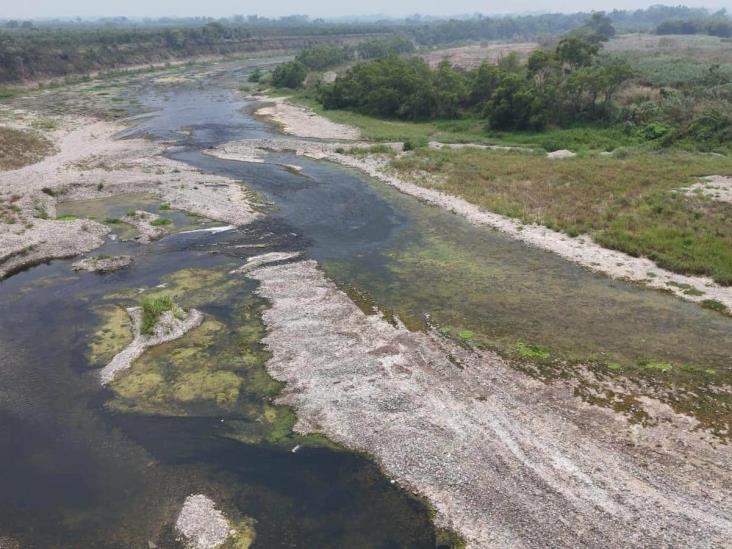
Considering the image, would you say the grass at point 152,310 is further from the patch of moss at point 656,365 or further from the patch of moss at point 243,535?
the patch of moss at point 656,365

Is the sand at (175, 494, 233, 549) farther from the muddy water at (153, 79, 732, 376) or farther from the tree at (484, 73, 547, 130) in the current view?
the tree at (484, 73, 547, 130)

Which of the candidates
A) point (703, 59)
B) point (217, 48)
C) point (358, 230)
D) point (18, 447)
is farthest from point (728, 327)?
point (217, 48)

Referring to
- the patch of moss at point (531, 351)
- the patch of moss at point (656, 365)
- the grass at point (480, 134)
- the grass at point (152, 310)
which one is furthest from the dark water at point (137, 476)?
the grass at point (480, 134)

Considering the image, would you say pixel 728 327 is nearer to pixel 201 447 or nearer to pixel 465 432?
pixel 465 432

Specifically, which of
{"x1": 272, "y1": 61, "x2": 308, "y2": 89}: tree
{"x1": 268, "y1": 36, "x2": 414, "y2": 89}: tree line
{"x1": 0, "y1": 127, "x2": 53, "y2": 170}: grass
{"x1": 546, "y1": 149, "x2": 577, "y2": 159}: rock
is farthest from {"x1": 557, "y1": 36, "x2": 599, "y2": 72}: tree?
{"x1": 0, "y1": 127, "x2": 53, "y2": 170}: grass

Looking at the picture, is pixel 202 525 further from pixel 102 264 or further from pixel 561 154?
pixel 561 154

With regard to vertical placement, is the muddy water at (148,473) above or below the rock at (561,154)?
above
